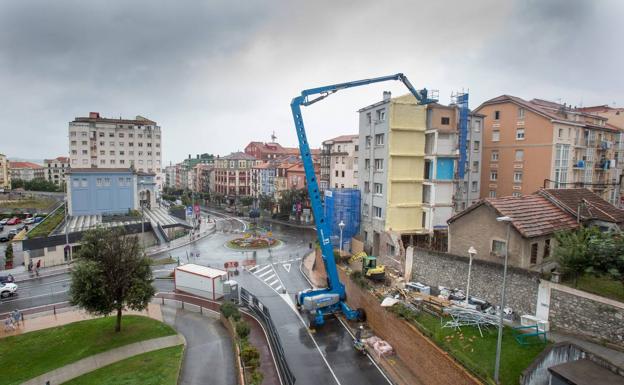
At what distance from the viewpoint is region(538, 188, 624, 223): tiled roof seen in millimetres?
25719

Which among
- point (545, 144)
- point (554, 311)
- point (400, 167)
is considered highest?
point (545, 144)

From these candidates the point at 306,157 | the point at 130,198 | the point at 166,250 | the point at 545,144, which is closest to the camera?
the point at 306,157

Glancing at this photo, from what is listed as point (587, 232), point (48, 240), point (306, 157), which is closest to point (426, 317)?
point (587, 232)

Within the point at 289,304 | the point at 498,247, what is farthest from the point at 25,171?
the point at 498,247

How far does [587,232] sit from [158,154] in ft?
285

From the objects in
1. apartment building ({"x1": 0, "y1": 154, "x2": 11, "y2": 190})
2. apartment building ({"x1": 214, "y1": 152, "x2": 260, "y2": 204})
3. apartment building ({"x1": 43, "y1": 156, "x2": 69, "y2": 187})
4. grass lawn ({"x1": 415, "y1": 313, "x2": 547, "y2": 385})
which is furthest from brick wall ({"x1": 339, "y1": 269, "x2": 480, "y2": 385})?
apartment building ({"x1": 43, "y1": 156, "x2": 69, "y2": 187})

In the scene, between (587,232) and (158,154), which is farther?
(158,154)

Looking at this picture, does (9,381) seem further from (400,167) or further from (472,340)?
(400,167)

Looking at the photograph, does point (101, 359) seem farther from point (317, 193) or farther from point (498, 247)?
point (498, 247)

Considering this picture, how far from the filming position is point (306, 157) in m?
27.0

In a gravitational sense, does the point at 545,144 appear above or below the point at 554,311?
above

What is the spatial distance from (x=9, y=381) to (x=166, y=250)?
31.6m

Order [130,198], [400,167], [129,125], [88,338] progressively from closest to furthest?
1. [88,338]
2. [400,167]
3. [130,198]
4. [129,125]

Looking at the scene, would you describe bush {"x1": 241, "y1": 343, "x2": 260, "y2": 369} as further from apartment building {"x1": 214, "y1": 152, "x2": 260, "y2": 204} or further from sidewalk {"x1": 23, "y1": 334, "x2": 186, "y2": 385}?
apartment building {"x1": 214, "y1": 152, "x2": 260, "y2": 204}
